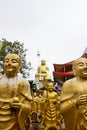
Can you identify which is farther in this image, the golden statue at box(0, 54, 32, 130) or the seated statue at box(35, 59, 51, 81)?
the seated statue at box(35, 59, 51, 81)

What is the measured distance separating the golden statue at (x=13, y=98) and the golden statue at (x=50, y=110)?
15.9ft

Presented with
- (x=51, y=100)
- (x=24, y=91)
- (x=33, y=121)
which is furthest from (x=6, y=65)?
(x=33, y=121)

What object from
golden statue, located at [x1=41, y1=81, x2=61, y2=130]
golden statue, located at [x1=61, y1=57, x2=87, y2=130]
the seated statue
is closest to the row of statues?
golden statue, located at [x1=61, y1=57, x2=87, y2=130]

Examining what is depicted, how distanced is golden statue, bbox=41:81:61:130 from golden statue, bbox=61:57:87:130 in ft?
15.9

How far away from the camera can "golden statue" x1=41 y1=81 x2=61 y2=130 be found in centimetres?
1102

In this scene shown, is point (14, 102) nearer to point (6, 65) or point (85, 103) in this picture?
point (6, 65)

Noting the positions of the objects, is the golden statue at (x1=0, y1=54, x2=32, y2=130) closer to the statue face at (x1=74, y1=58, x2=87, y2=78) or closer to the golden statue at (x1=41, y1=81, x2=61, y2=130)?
the statue face at (x1=74, y1=58, x2=87, y2=78)

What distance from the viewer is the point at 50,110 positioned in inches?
442

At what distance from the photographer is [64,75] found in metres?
24.6

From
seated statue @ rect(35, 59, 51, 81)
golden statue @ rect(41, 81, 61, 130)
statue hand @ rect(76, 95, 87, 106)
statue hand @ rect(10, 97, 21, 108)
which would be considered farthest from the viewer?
seated statue @ rect(35, 59, 51, 81)

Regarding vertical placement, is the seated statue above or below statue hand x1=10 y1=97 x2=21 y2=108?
below

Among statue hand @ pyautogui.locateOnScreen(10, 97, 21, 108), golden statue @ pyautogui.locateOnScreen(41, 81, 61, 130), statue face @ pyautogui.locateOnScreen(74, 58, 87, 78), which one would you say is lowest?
golden statue @ pyautogui.locateOnScreen(41, 81, 61, 130)

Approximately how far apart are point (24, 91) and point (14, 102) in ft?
1.18

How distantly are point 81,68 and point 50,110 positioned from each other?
5.29m
